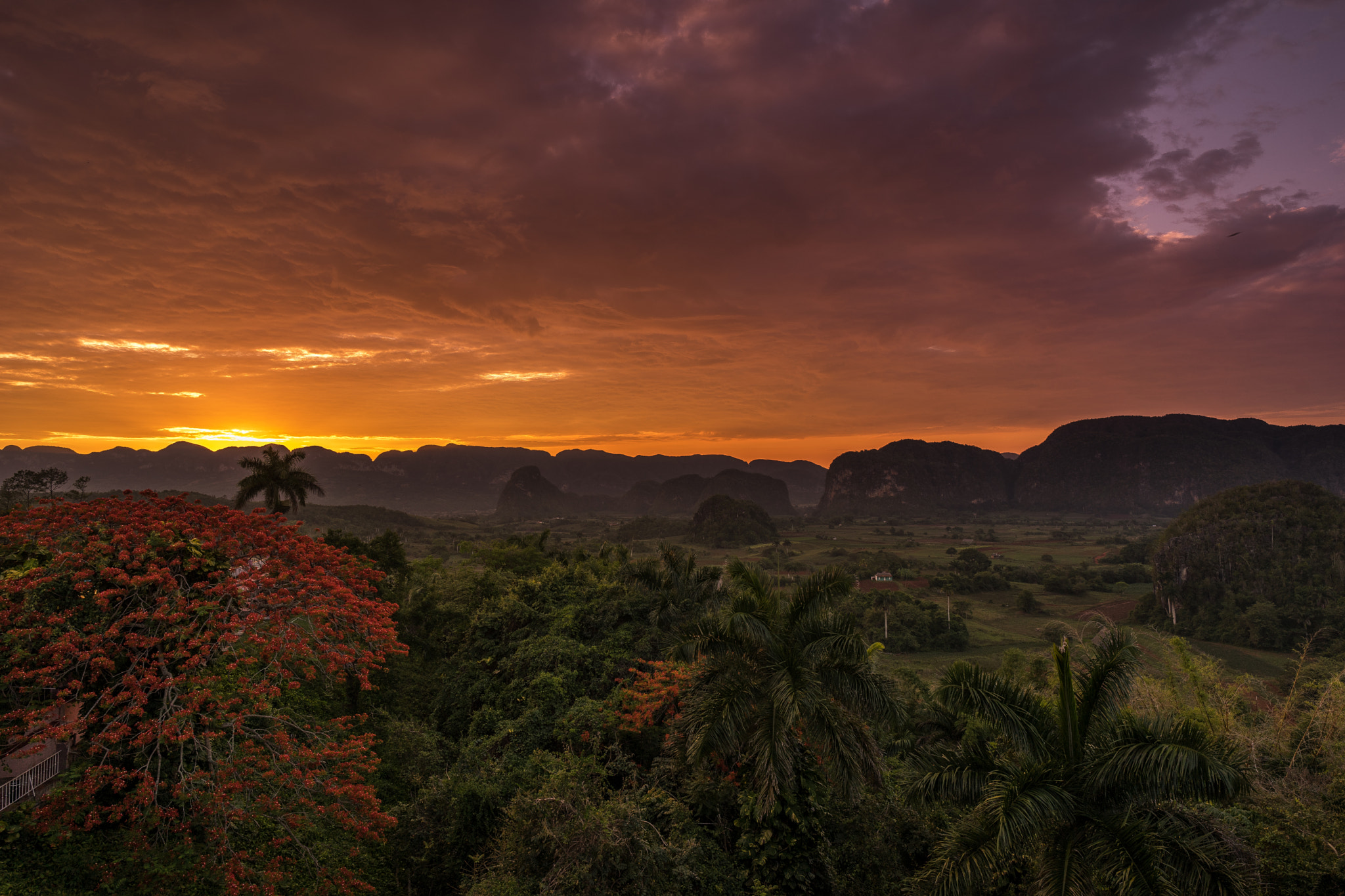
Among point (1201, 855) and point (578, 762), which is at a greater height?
point (1201, 855)

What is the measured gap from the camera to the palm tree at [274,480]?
4025cm

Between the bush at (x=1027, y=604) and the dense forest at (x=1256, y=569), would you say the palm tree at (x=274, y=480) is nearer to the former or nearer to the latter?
the bush at (x=1027, y=604)

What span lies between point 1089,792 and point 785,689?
5.23 m

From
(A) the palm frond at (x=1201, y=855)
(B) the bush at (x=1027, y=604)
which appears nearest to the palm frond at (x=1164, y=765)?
(A) the palm frond at (x=1201, y=855)

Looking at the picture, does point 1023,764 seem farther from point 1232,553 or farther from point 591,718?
point 1232,553

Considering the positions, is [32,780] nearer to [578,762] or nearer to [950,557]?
[578,762]

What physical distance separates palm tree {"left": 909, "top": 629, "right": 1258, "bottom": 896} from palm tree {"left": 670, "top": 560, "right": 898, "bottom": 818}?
154 centimetres

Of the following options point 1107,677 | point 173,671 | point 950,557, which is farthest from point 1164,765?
point 950,557

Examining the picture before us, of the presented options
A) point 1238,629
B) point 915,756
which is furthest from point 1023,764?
point 1238,629

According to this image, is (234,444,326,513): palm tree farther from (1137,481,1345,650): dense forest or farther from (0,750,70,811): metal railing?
(1137,481,1345,650): dense forest

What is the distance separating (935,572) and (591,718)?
118197mm

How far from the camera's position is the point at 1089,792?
31.6ft

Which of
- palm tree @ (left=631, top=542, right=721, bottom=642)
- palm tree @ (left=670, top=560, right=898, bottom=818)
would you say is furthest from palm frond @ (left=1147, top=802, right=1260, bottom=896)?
palm tree @ (left=631, top=542, right=721, bottom=642)

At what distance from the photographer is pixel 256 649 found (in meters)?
13.1
